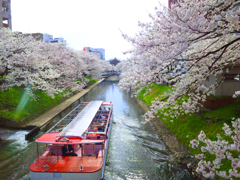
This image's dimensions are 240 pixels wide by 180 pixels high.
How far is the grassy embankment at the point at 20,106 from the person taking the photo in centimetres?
1444

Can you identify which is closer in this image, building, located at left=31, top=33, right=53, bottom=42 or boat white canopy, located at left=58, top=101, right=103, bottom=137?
boat white canopy, located at left=58, top=101, right=103, bottom=137

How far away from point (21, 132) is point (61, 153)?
254 inches

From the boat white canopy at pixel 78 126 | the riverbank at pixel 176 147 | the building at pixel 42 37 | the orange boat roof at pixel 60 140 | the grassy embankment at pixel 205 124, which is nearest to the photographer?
the orange boat roof at pixel 60 140

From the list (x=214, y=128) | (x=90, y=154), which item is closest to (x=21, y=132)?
(x=90, y=154)

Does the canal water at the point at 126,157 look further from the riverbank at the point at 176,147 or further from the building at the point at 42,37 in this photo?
the building at the point at 42,37

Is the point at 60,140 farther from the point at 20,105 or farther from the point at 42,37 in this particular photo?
the point at 42,37

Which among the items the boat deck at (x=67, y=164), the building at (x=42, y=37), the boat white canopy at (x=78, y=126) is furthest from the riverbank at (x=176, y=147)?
the building at (x=42, y=37)

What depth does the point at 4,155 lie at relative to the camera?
1027 centimetres

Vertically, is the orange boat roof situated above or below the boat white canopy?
below

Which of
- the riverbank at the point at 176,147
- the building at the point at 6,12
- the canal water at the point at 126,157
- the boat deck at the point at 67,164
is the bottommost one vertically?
the canal water at the point at 126,157

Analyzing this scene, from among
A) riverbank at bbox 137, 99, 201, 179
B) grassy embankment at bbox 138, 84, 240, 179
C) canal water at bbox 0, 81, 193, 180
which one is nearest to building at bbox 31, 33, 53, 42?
canal water at bbox 0, 81, 193, 180

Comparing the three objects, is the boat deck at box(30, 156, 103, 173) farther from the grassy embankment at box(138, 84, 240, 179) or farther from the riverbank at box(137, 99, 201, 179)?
the grassy embankment at box(138, 84, 240, 179)

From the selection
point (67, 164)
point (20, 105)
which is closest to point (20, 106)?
point (20, 105)

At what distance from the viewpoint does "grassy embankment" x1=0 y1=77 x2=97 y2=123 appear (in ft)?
47.4
